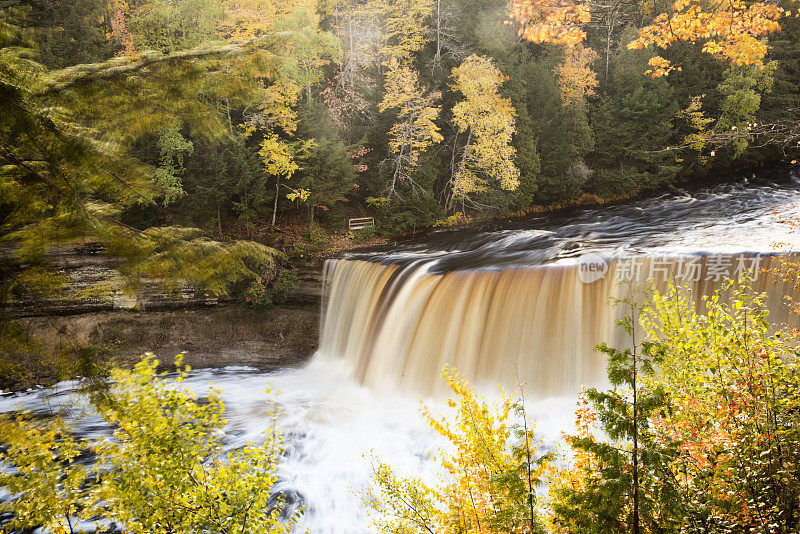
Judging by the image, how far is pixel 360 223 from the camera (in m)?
17.2

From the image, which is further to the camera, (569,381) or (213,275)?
A: (569,381)

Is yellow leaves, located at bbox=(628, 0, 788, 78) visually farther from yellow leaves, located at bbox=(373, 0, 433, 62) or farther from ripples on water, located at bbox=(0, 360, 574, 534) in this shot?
yellow leaves, located at bbox=(373, 0, 433, 62)

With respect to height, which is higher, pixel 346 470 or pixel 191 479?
pixel 191 479

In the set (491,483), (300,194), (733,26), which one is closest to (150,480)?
(491,483)

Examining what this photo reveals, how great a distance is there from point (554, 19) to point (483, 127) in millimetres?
10722

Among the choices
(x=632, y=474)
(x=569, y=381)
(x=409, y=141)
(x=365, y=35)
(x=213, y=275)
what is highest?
(x=365, y=35)

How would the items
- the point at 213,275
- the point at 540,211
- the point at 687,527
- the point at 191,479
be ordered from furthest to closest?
the point at 540,211 → the point at 213,275 → the point at 191,479 → the point at 687,527

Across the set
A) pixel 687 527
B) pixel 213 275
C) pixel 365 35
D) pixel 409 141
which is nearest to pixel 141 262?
pixel 213 275

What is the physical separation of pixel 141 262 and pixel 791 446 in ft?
16.5

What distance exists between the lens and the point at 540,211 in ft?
62.4

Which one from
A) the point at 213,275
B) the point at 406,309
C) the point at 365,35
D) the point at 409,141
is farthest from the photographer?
the point at 365,35

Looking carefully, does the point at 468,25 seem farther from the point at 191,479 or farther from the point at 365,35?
the point at 191,479

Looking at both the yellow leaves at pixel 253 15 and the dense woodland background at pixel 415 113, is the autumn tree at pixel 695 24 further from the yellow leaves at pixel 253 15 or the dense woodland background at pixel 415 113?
the yellow leaves at pixel 253 15

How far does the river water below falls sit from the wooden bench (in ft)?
11.4
